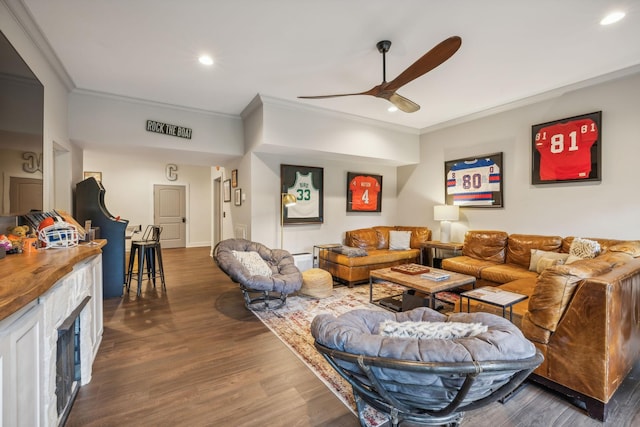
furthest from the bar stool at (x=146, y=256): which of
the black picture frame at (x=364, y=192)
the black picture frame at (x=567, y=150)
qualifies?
the black picture frame at (x=567, y=150)

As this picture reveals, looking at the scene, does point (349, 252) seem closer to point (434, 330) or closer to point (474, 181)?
point (474, 181)

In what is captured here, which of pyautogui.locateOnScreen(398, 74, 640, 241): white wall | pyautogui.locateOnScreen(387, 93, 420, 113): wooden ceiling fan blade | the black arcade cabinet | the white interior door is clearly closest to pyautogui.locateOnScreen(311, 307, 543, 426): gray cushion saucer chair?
pyautogui.locateOnScreen(387, 93, 420, 113): wooden ceiling fan blade

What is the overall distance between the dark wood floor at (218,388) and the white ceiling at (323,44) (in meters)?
2.77

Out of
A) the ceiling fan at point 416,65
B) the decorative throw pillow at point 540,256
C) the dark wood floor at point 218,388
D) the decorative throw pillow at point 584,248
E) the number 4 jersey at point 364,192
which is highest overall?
the ceiling fan at point 416,65

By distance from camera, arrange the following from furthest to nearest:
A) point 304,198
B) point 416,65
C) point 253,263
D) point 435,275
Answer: point 304,198
point 253,263
point 435,275
point 416,65

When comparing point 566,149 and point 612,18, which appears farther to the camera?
point 566,149

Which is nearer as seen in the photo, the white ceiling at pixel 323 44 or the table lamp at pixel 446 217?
the white ceiling at pixel 323 44

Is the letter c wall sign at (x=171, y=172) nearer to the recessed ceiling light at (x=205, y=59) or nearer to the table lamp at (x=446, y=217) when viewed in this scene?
the recessed ceiling light at (x=205, y=59)

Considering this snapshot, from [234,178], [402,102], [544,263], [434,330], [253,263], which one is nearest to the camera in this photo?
[434,330]

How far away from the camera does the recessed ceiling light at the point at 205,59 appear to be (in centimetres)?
289

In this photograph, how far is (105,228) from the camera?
367cm

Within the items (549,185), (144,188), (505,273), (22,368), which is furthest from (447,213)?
(144,188)

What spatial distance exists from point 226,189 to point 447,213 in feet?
14.6

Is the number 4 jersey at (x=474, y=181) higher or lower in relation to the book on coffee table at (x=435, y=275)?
higher
